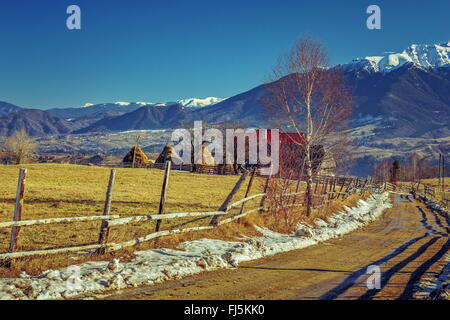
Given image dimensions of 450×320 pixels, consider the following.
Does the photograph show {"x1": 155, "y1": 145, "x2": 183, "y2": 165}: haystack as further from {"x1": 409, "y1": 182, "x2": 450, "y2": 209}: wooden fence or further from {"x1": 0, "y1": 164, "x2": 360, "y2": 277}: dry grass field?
{"x1": 0, "y1": 164, "x2": 360, "y2": 277}: dry grass field

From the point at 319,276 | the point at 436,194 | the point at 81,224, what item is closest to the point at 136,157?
the point at 436,194

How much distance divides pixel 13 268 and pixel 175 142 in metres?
80.1

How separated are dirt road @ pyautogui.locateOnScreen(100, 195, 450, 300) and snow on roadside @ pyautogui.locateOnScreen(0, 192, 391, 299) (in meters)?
0.34

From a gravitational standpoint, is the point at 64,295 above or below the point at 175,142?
below

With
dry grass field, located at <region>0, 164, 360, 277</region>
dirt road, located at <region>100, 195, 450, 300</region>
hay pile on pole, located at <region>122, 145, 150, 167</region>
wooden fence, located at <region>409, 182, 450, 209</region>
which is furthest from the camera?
hay pile on pole, located at <region>122, 145, 150, 167</region>

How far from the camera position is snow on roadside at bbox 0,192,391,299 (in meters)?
7.61

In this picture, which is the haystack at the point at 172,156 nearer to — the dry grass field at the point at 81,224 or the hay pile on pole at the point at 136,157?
the hay pile on pole at the point at 136,157

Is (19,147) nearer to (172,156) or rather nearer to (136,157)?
(136,157)

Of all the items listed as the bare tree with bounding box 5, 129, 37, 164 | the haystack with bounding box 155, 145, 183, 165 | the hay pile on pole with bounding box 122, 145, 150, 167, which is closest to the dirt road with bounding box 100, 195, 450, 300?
the haystack with bounding box 155, 145, 183, 165

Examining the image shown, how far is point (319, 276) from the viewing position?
10.0m
